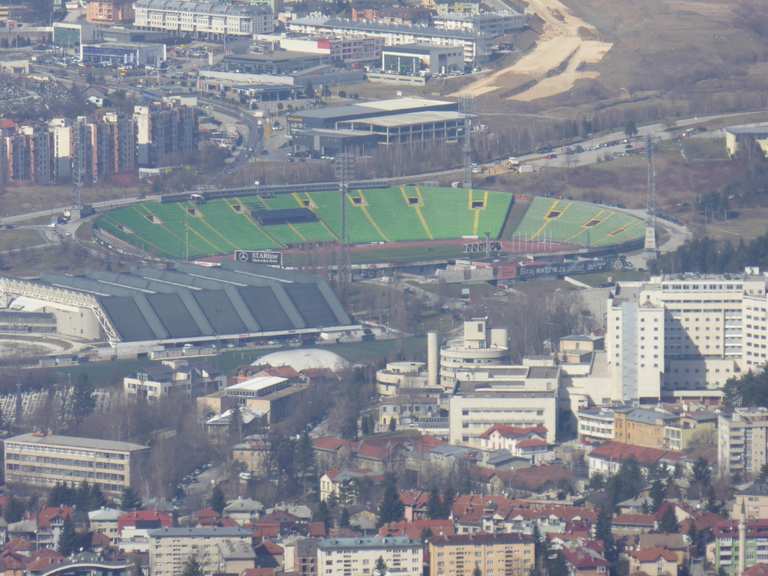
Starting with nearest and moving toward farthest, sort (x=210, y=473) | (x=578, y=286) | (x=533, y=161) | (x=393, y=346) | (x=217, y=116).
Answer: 1. (x=210, y=473)
2. (x=393, y=346)
3. (x=578, y=286)
4. (x=533, y=161)
5. (x=217, y=116)

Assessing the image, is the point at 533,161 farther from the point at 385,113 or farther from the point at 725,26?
the point at 725,26

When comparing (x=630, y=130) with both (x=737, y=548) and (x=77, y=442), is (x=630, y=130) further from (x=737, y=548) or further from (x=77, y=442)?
(x=737, y=548)

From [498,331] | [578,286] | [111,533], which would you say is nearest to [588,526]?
[111,533]

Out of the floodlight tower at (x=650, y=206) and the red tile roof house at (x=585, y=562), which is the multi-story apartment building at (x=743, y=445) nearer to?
the red tile roof house at (x=585, y=562)

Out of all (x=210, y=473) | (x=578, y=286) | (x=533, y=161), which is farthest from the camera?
(x=533, y=161)

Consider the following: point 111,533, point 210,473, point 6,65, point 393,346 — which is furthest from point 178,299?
point 6,65

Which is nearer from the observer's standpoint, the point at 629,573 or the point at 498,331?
the point at 629,573
